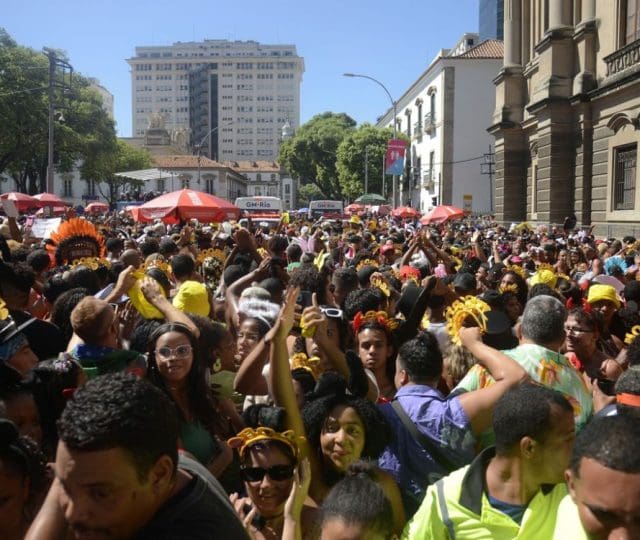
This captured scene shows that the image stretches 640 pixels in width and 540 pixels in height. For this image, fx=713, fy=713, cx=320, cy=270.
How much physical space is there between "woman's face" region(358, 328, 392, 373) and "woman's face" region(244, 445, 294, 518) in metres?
1.26

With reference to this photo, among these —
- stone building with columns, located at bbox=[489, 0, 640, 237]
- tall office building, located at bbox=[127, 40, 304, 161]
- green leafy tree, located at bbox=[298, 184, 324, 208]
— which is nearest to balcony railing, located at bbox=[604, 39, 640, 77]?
stone building with columns, located at bbox=[489, 0, 640, 237]

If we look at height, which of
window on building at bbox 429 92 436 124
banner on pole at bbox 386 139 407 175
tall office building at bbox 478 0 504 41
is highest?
tall office building at bbox 478 0 504 41

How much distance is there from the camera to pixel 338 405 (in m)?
3.12

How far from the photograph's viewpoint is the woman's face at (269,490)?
2.91 m

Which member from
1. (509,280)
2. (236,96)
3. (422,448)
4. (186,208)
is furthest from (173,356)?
(236,96)

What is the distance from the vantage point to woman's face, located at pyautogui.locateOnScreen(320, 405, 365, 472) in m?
3.03

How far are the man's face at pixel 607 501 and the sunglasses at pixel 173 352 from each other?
2106 millimetres

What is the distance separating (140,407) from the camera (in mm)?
1805

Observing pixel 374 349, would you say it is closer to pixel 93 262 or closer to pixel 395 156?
pixel 93 262

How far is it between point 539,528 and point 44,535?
154 cm

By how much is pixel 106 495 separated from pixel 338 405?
152 centimetres

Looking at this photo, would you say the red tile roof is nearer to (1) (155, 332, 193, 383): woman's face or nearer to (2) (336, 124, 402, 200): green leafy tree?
(2) (336, 124, 402, 200): green leafy tree

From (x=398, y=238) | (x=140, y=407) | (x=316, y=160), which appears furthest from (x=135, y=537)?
(x=316, y=160)

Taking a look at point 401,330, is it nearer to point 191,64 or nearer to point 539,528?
point 539,528
